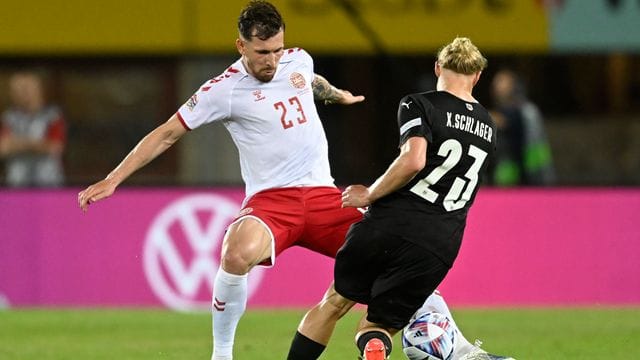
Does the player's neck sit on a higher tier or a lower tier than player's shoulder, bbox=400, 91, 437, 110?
higher

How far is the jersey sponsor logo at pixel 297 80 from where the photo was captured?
30.5 ft

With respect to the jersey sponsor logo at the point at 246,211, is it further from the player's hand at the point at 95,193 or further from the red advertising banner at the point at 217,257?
the red advertising banner at the point at 217,257

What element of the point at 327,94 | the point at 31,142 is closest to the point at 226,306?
the point at 327,94

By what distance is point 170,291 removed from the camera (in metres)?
14.5

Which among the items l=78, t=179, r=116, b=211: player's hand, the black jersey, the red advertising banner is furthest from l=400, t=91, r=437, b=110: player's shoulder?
the red advertising banner

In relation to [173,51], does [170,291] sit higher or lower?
lower

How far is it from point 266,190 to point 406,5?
8.24 m

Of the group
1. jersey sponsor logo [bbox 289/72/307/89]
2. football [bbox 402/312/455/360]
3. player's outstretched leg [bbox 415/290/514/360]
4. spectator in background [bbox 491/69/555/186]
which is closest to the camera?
football [bbox 402/312/455/360]

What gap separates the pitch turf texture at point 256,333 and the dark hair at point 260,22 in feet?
7.55

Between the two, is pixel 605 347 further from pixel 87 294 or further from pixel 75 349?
pixel 87 294

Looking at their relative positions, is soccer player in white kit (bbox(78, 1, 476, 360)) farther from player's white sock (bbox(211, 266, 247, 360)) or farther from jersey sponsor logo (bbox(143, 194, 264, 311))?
jersey sponsor logo (bbox(143, 194, 264, 311))

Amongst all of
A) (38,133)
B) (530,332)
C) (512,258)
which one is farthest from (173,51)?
(530,332)

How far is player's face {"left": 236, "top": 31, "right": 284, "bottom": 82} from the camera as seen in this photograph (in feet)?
29.3

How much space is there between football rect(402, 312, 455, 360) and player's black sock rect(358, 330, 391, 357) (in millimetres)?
246
